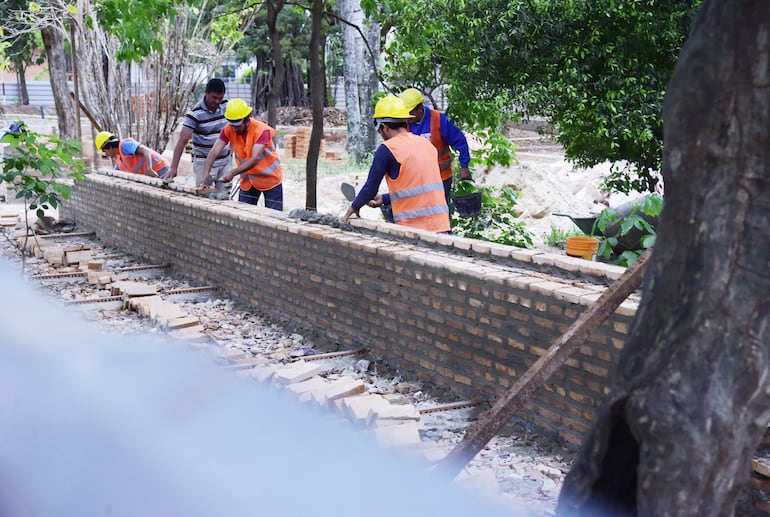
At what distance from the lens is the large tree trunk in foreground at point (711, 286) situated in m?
2.25

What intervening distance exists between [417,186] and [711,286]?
4.15 metres

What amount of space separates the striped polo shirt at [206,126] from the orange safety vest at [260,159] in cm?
89

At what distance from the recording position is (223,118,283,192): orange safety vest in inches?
340

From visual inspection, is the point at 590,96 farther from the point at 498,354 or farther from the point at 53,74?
the point at 53,74

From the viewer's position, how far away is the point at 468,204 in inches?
313

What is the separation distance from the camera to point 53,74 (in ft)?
55.3

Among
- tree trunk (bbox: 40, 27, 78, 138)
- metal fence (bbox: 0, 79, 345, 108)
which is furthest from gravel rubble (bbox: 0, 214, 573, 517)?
metal fence (bbox: 0, 79, 345, 108)

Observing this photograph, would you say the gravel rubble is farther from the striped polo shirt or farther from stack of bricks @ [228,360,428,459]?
the striped polo shirt

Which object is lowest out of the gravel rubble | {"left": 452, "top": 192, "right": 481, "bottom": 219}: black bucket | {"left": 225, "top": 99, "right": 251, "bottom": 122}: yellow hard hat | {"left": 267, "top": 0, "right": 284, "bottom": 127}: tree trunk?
the gravel rubble

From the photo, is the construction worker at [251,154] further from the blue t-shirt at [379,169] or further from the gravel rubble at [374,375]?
the blue t-shirt at [379,169]

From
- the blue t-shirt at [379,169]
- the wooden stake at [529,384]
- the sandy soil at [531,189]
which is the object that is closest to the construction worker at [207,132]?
the sandy soil at [531,189]

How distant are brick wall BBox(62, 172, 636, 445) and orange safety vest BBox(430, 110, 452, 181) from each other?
1.39 metres

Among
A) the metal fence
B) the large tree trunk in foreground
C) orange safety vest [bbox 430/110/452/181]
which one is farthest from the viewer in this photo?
the metal fence

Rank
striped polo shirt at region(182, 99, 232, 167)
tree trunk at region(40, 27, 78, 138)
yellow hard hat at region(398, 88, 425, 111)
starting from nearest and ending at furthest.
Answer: yellow hard hat at region(398, 88, 425, 111) < striped polo shirt at region(182, 99, 232, 167) < tree trunk at region(40, 27, 78, 138)
